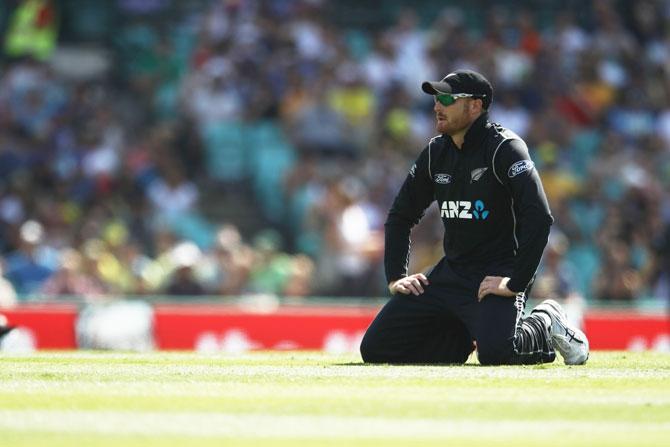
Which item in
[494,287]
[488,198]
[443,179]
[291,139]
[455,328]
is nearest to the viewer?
[494,287]

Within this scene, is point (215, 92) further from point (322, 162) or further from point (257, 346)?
point (257, 346)

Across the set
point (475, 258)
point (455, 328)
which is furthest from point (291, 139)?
point (475, 258)

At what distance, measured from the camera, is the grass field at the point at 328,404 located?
5980mm

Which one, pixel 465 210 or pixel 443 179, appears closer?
pixel 465 210

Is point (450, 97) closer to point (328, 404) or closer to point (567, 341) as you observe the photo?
point (567, 341)

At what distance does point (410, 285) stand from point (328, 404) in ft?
8.80

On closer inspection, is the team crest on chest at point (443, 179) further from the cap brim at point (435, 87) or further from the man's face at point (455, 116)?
the cap brim at point (435, 87)

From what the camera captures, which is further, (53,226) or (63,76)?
(63,76)

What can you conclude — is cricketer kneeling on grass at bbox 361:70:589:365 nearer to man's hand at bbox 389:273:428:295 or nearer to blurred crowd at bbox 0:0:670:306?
man's hand at bbox 389:273:428:295

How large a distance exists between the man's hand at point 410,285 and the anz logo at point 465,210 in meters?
0.48

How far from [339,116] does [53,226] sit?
4.20 metres

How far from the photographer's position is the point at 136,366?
933 cm

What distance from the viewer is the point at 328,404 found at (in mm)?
7102

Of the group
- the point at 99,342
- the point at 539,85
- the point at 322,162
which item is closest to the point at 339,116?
the point at 322,162
